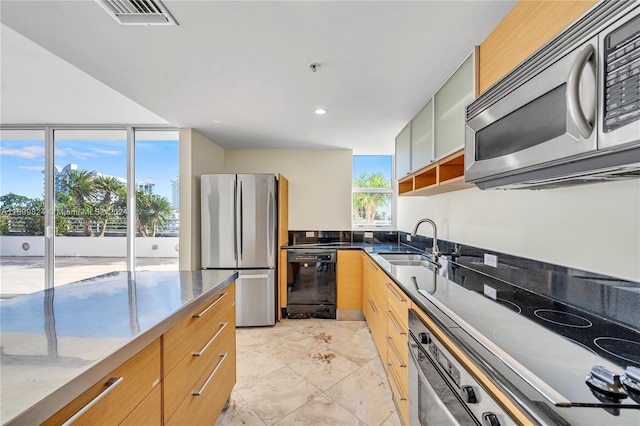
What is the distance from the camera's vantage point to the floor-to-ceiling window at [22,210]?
3354mm

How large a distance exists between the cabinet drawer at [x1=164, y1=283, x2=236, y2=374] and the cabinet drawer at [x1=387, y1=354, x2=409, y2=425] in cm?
114

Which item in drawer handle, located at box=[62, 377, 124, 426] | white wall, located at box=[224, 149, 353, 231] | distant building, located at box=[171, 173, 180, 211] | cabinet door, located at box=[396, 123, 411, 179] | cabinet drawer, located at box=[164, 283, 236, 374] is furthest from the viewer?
white wall, located at box=[224, 149, 353, 231]

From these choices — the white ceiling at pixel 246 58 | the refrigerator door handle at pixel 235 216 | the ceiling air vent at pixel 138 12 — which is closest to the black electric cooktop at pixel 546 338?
the white ceiling at pixel 246 58

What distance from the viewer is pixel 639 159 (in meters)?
0.63

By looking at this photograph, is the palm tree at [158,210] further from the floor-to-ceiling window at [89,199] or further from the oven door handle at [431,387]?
the oven door handle at [431,387]

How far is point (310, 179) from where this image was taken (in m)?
4.05

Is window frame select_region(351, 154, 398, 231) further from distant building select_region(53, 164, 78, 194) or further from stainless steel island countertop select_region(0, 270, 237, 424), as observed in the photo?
distant building select_region(53, 164, 78, 194)

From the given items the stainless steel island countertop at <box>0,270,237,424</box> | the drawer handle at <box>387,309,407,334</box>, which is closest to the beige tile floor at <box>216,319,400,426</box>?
the drawer handle at <box>387,309,407,334</box>

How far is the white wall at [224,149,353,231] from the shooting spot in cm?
405

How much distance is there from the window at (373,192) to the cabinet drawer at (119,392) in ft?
11.3

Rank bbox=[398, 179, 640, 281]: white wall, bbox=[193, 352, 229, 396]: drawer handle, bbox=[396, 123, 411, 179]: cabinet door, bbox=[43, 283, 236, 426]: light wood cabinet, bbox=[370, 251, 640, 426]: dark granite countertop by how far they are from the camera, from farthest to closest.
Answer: bbox=[396, 123, 411, 179]: cabinet door, bbox=[193, 352, 229, 396]: drawer handle, bbox=[398, 179, 640, 281]: white wall, bbox=[43, 283, 236, 426]: light wood cabinet, bbox=[370, 251, 640, 426]: dark granite countertop

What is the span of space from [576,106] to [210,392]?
1.96 metres

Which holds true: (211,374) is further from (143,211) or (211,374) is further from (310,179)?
(310,179)

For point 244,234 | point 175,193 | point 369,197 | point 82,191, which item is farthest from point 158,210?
point 369,197
